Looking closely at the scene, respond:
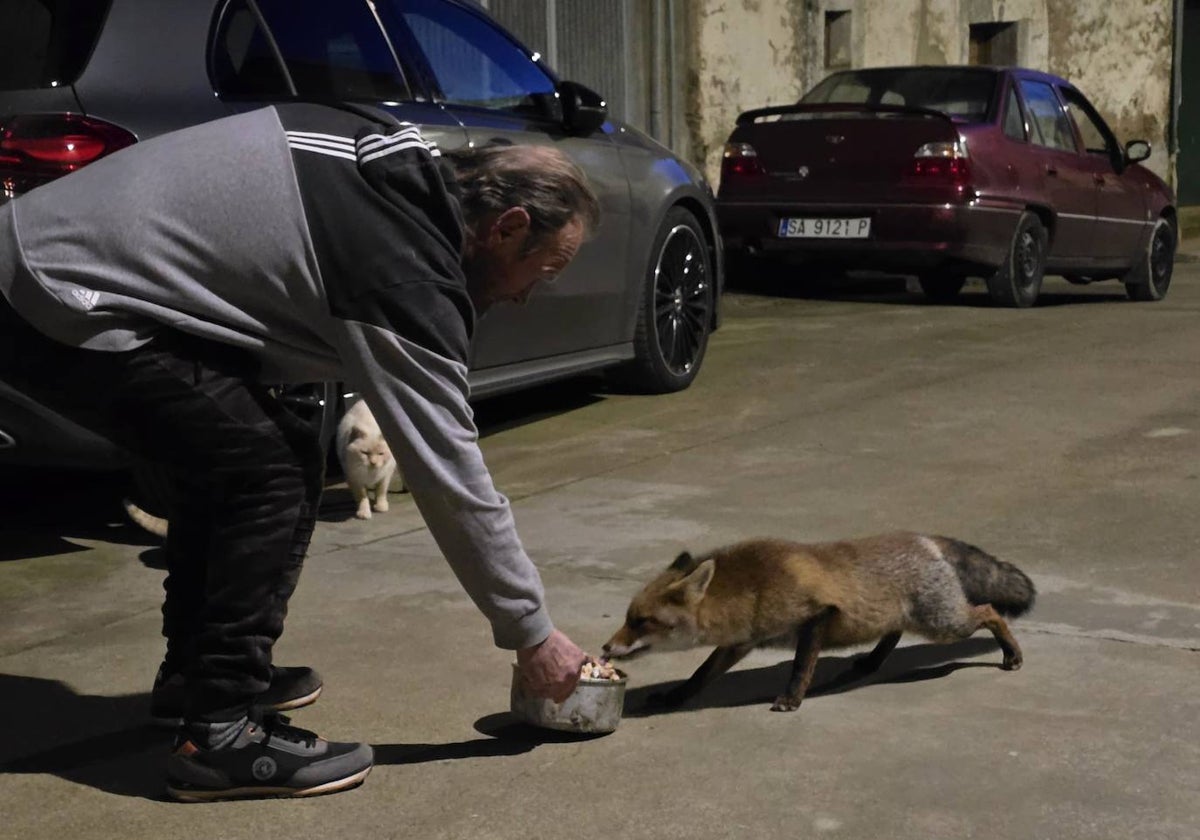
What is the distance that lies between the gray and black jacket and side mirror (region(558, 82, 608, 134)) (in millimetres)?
3795

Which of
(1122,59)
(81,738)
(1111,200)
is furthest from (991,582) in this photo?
(1122,59)

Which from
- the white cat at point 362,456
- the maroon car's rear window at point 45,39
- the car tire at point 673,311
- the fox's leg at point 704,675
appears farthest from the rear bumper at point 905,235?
the fox's leg at point 704,675

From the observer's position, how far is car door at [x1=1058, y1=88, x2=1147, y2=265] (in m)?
13.3

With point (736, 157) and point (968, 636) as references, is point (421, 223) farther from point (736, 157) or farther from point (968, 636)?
point (736, 157)

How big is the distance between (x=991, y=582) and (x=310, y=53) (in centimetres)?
294

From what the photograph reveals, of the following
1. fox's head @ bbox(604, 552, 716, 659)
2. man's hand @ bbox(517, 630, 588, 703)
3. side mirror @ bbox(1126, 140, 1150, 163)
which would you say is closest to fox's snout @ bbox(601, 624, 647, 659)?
fox's head @ bbox(604, 552, 716, 659)

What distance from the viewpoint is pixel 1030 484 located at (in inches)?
258

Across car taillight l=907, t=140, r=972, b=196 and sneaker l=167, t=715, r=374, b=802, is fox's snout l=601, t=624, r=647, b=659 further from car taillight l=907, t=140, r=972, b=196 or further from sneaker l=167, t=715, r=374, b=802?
car taillight l=907, t=140, r=972, b=196

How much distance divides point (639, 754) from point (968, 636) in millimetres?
1006

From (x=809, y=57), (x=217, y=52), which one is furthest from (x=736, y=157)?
(x=217, y=52)

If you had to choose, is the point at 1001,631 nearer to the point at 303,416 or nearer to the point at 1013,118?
the point at 303,416

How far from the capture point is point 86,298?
133 inches

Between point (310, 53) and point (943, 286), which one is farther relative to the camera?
point (943, 286)

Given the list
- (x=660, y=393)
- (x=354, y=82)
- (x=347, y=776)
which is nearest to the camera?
(x=347, y=776)
